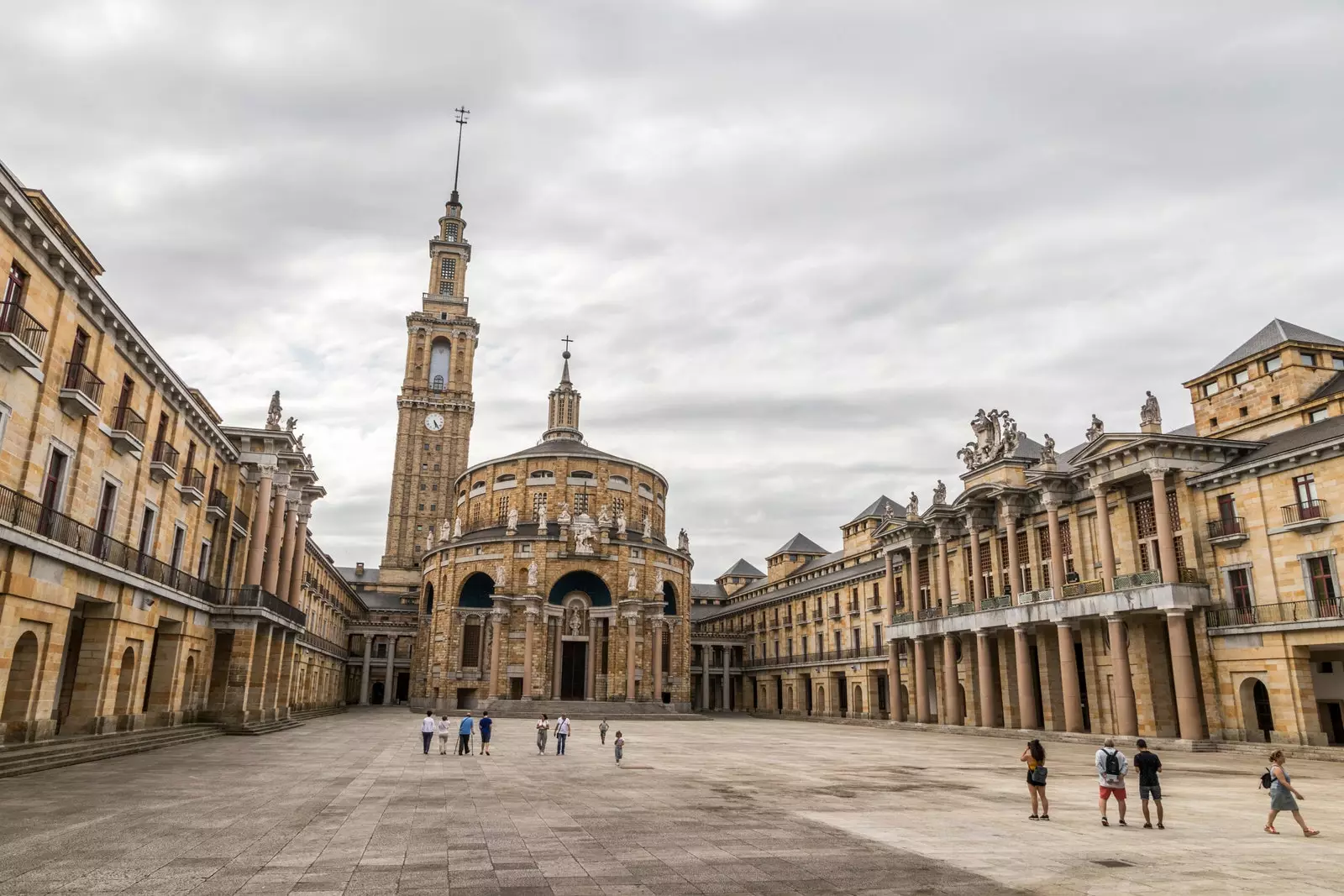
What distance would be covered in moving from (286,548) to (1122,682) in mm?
38777

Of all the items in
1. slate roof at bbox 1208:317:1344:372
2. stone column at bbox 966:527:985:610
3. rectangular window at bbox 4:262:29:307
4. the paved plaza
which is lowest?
the paved plaza

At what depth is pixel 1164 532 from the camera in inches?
1368

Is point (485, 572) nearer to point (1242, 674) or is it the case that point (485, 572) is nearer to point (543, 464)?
point (543, 464)

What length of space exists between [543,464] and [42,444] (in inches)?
2064

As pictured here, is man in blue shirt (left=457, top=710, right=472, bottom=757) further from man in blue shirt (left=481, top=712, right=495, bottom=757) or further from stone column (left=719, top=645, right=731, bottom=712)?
stone column (left=719, top=645, right=731, bottom=712)

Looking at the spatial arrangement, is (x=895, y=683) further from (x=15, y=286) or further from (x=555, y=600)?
(x=15, y=286)

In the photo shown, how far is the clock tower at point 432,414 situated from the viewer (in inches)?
3846

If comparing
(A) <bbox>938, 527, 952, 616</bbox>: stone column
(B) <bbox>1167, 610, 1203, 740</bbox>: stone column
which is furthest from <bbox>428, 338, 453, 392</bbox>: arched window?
(B) <bbox>1167, 610, 1203, 740</bbox>: stone column

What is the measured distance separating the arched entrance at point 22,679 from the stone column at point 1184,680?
124 feet

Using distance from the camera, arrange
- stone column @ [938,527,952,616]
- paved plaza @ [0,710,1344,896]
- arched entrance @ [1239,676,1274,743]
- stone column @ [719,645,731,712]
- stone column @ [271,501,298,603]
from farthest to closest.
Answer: stone column @ [719,645,731,712] < stone column @ [938,527,952,616] < stone column @ [271,501,298,603] < arched entrance @ [1239,676,1274,743] < paved plaza @ [0,710,1344,896]

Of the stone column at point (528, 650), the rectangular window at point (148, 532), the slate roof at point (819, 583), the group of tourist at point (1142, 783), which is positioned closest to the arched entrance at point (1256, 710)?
the group of tourist at point (1142, 783)

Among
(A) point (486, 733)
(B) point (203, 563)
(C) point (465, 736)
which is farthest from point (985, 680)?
(B) point (203, 563)

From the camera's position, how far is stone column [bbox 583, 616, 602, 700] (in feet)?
210

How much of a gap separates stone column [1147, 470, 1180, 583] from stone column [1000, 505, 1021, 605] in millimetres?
8793
